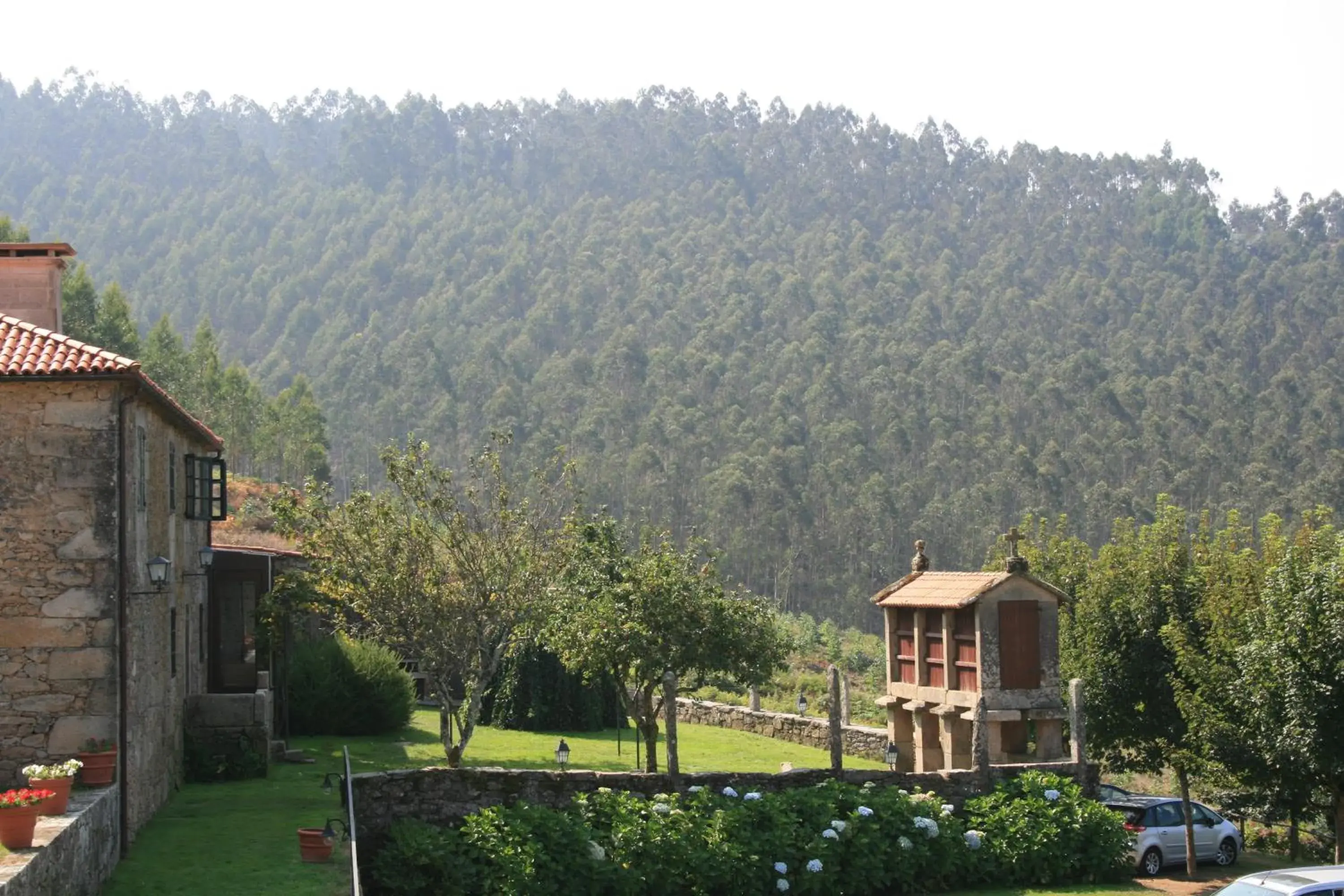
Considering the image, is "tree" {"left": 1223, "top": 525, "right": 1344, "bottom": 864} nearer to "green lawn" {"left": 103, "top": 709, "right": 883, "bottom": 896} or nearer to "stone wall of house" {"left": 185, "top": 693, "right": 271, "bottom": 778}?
"green lawn" {"left": 103, "top": 709, "right": 883, "bottom": 896}

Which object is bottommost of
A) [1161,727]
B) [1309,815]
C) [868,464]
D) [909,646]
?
[1309,815]

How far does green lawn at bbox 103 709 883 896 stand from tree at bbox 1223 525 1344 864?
30.7 ft

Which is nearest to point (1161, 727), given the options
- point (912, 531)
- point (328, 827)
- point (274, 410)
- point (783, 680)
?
point (328, 827)

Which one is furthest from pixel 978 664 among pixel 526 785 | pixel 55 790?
pixel 55 790

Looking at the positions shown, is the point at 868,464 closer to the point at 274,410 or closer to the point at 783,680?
the point at 274,410

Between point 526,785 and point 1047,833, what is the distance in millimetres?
8135

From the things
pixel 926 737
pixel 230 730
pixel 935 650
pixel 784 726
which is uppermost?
pixel 935 650

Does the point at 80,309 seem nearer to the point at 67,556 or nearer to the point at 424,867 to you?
the point at 67,556

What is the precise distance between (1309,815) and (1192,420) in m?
82.9

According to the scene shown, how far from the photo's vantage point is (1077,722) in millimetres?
22625

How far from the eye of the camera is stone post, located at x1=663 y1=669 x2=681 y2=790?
20500 mm

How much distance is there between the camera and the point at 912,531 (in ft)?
307

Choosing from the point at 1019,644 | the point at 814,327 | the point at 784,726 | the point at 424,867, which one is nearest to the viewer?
the point at 424,867

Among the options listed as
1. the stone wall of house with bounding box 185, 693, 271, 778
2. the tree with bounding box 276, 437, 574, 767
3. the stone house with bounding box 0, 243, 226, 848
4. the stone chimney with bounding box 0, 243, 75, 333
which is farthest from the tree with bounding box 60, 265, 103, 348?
the stone house with bounding box 0, 243, 226, 848
